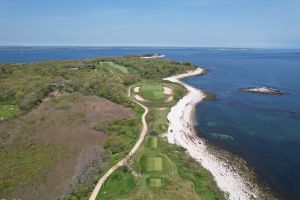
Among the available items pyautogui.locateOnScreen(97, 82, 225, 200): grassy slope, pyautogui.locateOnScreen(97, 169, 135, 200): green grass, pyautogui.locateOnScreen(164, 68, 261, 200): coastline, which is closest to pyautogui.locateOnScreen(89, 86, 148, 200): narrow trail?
pyautogui.locateOnScreen(97, 169, 135, 200): green grass

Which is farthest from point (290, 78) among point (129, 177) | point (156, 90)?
point (129, 177)

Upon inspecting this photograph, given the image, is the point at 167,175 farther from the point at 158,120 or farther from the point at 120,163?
the point at 158,120

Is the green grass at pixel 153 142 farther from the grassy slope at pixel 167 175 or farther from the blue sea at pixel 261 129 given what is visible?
Result: the blue sea at pixel 261 129

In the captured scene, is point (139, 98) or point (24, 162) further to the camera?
point (139, 98)

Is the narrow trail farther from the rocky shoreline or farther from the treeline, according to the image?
the treeline

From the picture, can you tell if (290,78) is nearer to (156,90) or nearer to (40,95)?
(156,90)

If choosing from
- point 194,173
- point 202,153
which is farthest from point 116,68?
point 194,173

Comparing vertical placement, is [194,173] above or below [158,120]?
below

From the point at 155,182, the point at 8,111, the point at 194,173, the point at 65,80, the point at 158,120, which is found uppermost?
the point at 65,80

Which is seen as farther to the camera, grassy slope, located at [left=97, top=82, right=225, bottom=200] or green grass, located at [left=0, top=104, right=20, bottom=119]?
green grass, located at [left=0, top=104, right=20, bottom=119]
